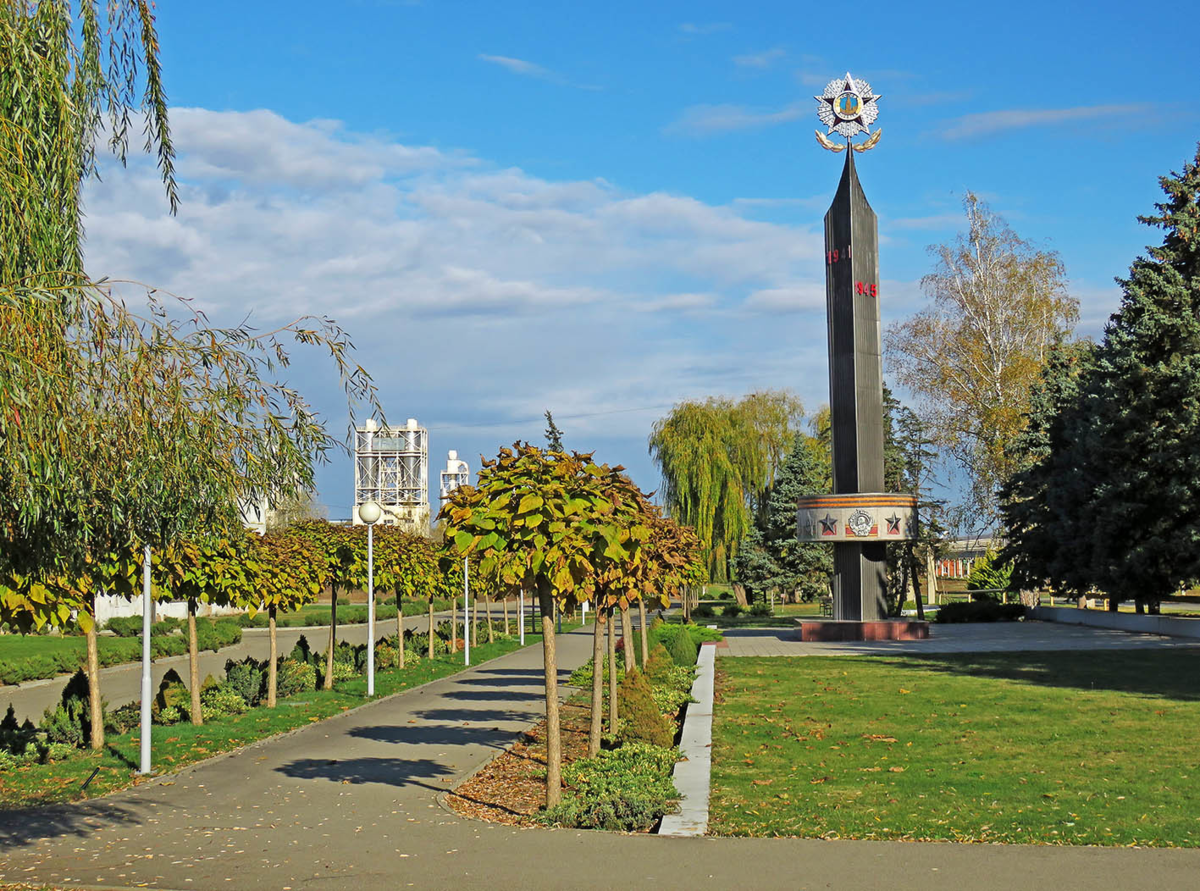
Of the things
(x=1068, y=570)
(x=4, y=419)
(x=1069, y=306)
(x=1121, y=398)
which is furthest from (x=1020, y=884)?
(x=1069, y=306)

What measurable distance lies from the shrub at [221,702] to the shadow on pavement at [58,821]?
23.3 feet

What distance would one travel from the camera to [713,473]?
53.2 meters

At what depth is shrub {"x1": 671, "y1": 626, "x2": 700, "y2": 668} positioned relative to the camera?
82.8 ft

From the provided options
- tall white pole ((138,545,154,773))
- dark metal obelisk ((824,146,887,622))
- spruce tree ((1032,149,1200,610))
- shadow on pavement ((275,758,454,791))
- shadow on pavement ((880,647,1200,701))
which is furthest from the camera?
dark metal obelisk ((824,146,887,622))

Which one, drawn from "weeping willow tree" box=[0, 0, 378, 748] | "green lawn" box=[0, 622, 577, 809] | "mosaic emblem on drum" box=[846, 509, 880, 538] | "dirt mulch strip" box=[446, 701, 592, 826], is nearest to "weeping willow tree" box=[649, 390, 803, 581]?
"mosaic emblem on drum" box=[846, 509, 880, 538]

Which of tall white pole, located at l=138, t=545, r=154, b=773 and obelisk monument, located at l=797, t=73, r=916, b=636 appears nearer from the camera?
tall white pole, located at l=138, t=545, r=154, b=773

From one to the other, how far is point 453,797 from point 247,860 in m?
2.88

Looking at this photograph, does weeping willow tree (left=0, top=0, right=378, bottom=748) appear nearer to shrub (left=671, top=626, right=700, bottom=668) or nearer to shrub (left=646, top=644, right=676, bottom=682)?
shrub (left=646, top=644, right=676, bottom=682)

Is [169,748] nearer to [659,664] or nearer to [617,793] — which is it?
[617,793]

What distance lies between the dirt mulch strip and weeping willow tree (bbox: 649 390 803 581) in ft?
118

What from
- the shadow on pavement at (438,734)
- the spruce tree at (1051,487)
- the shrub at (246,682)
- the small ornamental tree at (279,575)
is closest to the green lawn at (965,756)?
the shadow on pavement at (438,734)

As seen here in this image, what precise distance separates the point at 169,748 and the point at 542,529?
→ 25.3ft

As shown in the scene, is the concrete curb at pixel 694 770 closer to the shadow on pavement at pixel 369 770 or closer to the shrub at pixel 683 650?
the shadow on pavement at pixel 369 770

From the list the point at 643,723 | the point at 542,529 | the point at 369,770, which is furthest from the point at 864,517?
the point at 542,529
